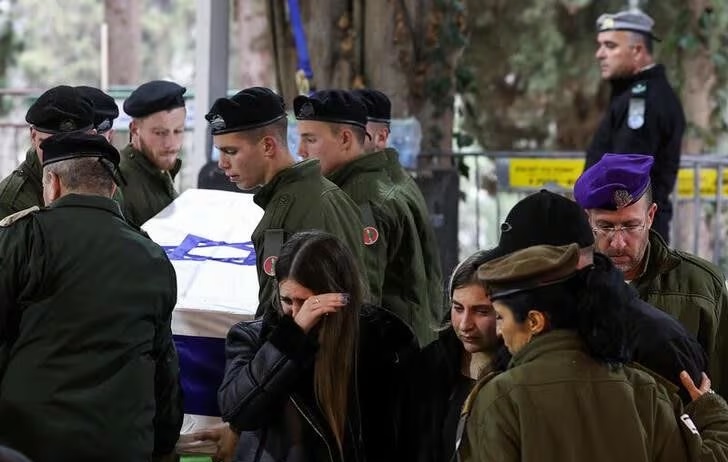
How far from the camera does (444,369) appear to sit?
13.6 feet

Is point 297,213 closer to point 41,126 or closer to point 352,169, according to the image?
point 352,169

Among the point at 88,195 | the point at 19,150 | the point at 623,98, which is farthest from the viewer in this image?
the point at 19,150

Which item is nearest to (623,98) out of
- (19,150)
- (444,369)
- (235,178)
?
(235,178)

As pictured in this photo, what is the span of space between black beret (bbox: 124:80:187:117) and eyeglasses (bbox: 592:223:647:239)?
103 inches

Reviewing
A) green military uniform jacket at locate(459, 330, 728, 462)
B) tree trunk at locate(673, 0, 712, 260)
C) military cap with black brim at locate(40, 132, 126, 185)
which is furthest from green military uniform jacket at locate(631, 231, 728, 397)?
tree trunk at locate(673, 0, 712, 260)

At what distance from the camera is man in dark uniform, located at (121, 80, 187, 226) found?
20.6 ft

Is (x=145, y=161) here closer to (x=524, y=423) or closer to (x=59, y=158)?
(x=59, y=158)

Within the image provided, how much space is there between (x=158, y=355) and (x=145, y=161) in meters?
2.17

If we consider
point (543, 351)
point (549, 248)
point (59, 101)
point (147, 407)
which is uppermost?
point (59, 101)

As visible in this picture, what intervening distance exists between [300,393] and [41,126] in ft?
6.53

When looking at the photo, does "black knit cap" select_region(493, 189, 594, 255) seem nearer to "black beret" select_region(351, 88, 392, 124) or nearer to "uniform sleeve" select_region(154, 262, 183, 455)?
"uniform sleeve" select_region(154, 262, 183, 455)

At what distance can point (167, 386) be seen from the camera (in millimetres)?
4398

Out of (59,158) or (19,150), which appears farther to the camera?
(19,150)

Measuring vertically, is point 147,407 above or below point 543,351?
below
